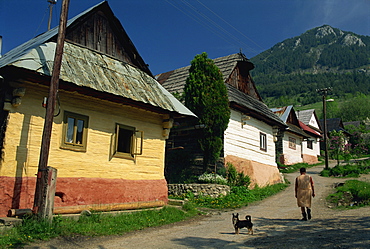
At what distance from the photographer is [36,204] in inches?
320

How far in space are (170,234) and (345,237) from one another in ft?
13.9

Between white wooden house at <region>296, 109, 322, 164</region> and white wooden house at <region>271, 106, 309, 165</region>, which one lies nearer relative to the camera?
white wooden house at <region>271, 106, 309, 165</region>

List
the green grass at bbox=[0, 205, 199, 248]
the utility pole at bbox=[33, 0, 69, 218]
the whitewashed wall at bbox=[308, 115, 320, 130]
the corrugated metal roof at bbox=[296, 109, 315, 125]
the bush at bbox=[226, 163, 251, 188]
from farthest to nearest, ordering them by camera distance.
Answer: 1. the whitewashed wall at bbox=[308, 115, 320, 130]
2. the corrugated metal roof at bbox=[296, 109, 315, 125]
3. the bush at bbox=[226, 163, 251, 188]
4. the utility pole at bbox=[33, 0, 69, 218]
5. the green grass at bbox=[0, 205, 199, 248]

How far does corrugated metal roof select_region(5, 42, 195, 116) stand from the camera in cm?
937

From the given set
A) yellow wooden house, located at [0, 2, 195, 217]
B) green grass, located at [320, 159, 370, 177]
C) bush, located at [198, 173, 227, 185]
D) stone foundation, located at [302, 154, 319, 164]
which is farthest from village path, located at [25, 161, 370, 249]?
stone foundation, located at [302, 154, 319, 164]

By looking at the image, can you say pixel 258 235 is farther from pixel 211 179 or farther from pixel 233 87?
pixel 233 87

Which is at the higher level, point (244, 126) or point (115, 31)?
point (115, 31)

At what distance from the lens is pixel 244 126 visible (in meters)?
20.0

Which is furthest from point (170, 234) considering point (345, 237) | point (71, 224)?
point (345, 237)

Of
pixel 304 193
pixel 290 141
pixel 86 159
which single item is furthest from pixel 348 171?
pixel 86 159

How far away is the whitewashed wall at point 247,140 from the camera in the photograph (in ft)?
61.1

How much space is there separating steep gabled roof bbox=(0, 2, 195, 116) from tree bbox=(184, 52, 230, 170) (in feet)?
12.3

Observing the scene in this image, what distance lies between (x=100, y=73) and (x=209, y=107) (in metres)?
7.27

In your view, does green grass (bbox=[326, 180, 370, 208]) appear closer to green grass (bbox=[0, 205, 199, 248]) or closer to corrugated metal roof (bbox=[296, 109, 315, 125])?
green grass (bbox=[0, 205, 199, 248])
